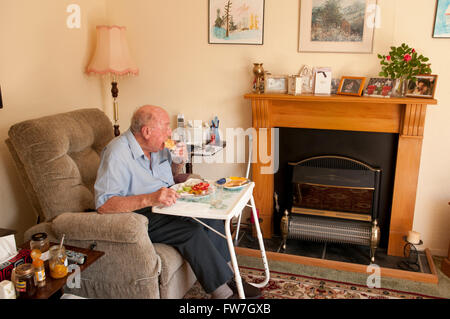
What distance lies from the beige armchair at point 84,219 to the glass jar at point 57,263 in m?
0.25

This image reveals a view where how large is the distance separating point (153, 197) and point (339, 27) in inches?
69.1

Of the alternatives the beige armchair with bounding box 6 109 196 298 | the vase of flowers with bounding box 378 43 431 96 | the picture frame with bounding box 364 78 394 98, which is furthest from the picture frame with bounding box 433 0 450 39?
the beige armchair with bounding box 6 109 196 298

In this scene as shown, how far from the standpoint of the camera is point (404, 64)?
8.44 feet

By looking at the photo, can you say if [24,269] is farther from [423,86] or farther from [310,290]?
[423,86]

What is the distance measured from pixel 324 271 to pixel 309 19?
5.64ft

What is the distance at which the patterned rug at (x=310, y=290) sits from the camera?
2355mm

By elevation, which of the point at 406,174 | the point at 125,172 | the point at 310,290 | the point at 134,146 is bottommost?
the point at 310,290

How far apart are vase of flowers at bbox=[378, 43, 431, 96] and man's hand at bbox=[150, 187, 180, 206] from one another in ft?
5.17

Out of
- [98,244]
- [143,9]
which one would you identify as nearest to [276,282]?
[98,244]

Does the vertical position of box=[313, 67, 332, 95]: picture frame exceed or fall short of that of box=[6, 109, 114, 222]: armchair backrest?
it exceeds it

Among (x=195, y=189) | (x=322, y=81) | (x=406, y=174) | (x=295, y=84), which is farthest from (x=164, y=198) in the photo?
(x=406, y=174)

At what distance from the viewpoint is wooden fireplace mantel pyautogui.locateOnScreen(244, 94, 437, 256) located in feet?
8.66

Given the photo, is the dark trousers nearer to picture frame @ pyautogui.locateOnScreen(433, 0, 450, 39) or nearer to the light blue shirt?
the light blue shirt
